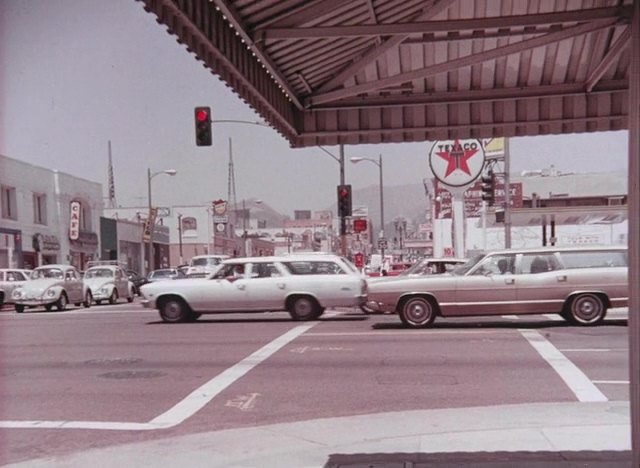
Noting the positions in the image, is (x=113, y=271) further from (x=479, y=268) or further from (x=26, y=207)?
(x=479, y=268)

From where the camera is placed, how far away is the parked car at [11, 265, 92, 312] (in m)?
23.9

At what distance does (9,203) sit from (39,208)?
381 cm

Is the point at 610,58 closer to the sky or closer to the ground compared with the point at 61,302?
closer to the sky

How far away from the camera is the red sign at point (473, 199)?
130 feet

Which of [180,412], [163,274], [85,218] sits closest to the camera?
[180,412]

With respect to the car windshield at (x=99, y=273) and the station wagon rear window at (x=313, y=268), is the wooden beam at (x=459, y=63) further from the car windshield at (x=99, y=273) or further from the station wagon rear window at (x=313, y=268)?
the car windshield at (x=99, y=273)

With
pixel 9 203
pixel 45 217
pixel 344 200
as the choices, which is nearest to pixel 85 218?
pixel 45 217

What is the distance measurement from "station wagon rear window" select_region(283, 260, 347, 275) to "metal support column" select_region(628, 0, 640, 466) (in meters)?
14.1

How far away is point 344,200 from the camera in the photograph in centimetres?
2588

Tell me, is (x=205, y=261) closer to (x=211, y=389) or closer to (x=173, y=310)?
(x=173, y=310)

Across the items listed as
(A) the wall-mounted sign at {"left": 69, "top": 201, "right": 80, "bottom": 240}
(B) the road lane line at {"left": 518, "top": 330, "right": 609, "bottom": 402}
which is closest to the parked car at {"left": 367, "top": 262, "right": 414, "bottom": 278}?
(B) the road lane line at {"left": 518, "top": 330, "right": 609, "bottom": 402}

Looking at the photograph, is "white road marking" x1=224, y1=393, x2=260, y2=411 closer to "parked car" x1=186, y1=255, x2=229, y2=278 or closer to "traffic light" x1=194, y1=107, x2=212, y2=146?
"traffic light" x1=194, y1=107, x2=212, y2=146

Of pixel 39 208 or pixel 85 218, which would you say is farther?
pixel 85 218

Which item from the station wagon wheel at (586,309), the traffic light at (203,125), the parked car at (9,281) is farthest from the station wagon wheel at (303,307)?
the parked car at (9,281)
